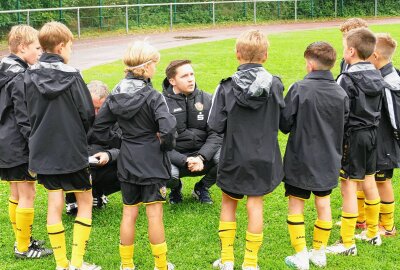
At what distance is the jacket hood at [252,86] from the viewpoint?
4512mm

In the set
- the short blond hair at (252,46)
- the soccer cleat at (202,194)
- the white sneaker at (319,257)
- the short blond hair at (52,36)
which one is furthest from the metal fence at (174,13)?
the white sneaker at (319,257)

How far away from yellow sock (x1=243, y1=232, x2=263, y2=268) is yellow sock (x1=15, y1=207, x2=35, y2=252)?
1831 mm

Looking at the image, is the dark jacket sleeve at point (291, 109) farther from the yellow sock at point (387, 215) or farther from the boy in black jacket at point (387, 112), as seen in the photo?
the yellow sock at point (387, 215)

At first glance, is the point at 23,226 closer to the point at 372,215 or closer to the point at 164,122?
the point at 164,122

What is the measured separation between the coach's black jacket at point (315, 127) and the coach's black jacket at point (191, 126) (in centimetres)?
152

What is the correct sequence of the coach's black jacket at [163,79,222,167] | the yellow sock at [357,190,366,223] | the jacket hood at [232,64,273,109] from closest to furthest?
the jacket hood at [232,64,273,109] < the yellow sock at [357,190,366,223] < the coach's black jacket at [163,79,222,167]

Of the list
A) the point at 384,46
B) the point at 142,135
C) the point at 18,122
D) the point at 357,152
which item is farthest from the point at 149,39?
the point at 142,135

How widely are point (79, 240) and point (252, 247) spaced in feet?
4.52

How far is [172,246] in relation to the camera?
5.50 meters

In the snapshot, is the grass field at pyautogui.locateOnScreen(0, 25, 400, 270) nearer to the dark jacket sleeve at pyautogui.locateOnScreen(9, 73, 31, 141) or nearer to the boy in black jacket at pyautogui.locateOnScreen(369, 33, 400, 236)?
the boy in black jacket at pyautogui.locateOnScreen(369, 33, 400, 236)

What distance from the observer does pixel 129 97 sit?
4.56 meters

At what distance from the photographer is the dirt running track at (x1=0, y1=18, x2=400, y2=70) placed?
19859 millimetres

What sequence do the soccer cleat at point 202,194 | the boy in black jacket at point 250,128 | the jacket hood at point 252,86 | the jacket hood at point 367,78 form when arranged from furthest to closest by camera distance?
the soccer cleat at point 202,194
the jacket hood at point 367,78
the boy in black jacket at point 250,128
the jacket hood at point 252,86

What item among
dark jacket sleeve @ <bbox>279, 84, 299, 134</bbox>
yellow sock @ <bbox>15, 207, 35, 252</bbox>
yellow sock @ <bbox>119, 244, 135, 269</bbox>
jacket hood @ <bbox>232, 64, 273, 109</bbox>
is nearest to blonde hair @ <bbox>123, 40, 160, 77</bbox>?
jacket hood @ <bbox>232, 64, 273, 109</bbox>
